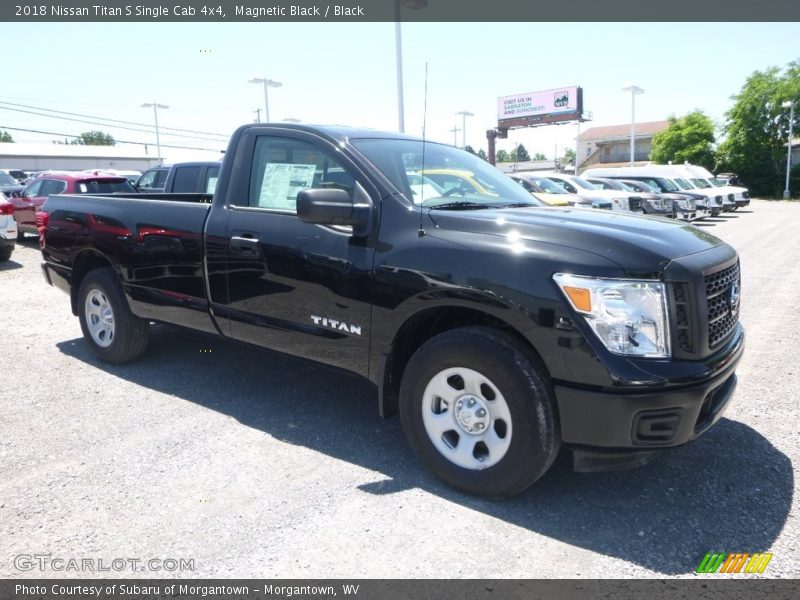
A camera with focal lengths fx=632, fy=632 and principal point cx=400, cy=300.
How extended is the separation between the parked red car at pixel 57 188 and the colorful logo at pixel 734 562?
41.6ft

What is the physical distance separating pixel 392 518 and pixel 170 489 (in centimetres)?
122

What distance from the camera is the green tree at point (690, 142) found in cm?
4916

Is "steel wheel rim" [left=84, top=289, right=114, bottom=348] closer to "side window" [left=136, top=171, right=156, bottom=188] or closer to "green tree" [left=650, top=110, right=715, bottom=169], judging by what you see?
"side window" [left=136, top=171, right=156, bottom=188]

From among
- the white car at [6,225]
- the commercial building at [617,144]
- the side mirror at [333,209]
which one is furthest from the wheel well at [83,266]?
the commercial building at [617,144]

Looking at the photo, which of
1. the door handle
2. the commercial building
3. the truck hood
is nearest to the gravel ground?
the door handle

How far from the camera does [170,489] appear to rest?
11.1 feet

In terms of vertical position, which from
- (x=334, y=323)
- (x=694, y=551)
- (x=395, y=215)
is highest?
(x=395, y=215)

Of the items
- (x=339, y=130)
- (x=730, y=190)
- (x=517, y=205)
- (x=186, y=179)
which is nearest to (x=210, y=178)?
(x=186, y=179)

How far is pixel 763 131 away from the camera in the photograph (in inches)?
1813

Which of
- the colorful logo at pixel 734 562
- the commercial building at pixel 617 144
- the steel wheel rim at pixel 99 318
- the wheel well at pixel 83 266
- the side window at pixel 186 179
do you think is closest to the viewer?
the colorful logo at pixel 734 562

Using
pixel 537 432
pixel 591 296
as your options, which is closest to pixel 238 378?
pixel 537 432

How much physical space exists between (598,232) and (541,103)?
56245 millimetres

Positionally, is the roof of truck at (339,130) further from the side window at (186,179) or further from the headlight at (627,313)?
the side window at (186,179)

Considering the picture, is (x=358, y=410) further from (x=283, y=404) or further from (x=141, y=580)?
(x=141, y=580)
